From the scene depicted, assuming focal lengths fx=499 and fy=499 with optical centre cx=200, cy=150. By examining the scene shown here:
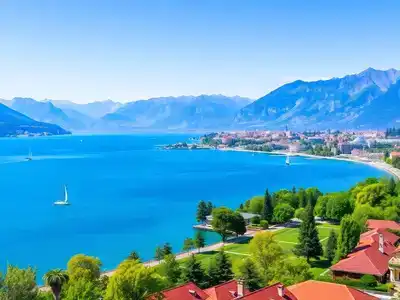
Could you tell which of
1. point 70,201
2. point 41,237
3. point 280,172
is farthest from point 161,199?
point 280,172

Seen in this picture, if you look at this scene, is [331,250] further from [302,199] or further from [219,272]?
[302,199]

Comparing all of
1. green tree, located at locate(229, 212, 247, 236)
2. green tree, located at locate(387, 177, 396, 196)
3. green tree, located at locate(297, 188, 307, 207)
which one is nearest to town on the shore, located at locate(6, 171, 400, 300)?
green tree, located at locate(229, 212, 247, 236)

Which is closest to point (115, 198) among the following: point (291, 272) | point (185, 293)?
point (291, 272)

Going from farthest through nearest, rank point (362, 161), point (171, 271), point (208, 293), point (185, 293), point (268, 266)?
point (362, 161) → point (171, 271) → point (268, 266) → point (208, 293) → point (185, 293)

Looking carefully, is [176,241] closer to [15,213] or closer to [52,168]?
[15,213]

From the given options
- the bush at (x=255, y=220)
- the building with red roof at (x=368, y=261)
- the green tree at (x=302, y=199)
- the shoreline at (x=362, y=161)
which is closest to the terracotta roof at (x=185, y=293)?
the building with red roof at (x=368, y=261)
